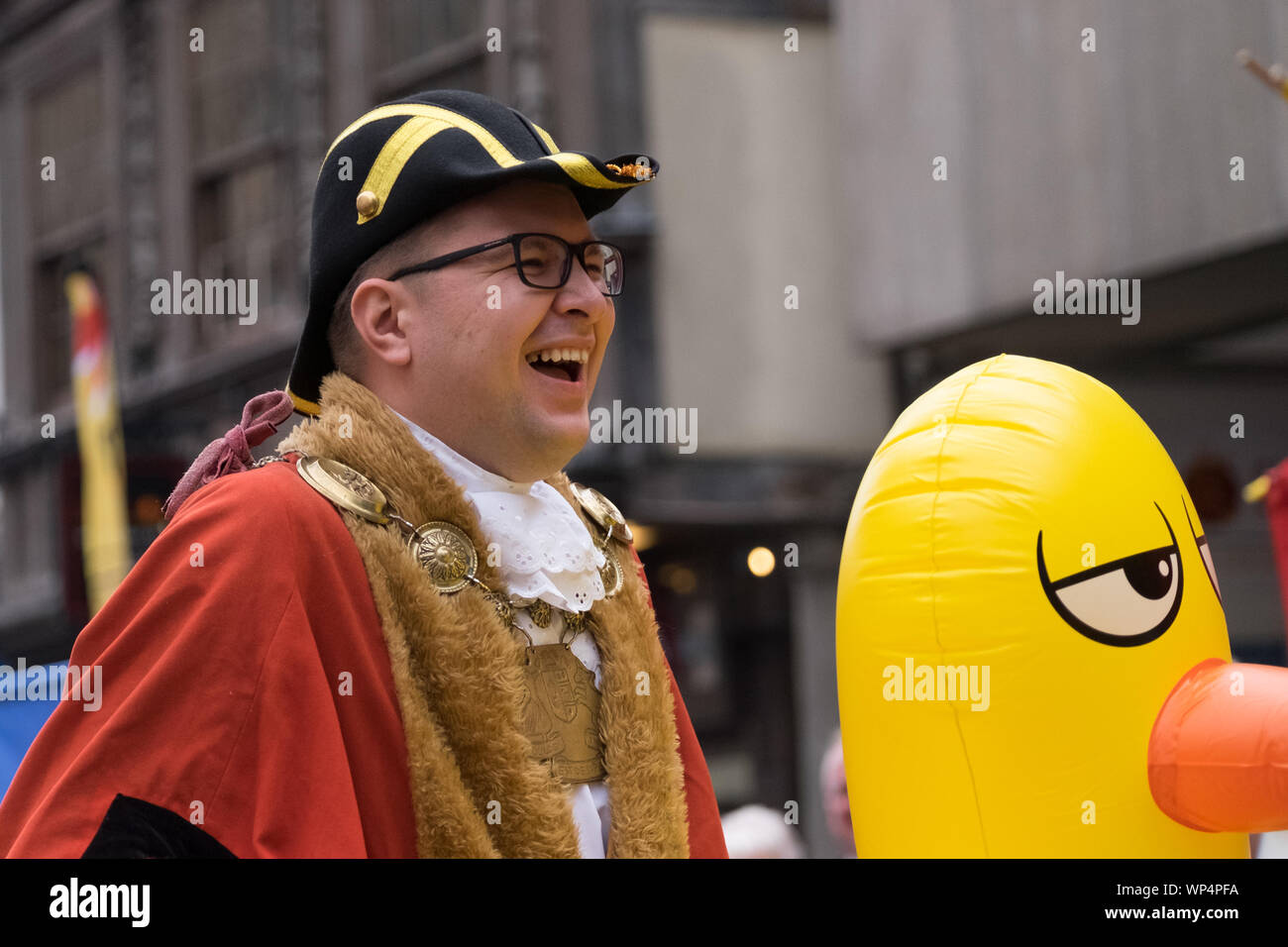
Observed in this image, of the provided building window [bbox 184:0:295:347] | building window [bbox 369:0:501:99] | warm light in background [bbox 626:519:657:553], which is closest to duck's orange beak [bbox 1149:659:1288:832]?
warm light in background [bbox 626:519:657:553]

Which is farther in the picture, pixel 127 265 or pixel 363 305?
pixel 127 265

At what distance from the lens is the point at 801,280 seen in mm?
8961

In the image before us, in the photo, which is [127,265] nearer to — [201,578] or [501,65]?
[501,65]

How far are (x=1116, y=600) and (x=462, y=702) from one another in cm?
88

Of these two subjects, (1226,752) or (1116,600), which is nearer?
(1226,752)

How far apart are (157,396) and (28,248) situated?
103 inches

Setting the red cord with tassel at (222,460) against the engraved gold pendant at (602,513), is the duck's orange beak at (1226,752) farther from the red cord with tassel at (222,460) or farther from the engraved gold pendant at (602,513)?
the red cord with tassel at (222,460)

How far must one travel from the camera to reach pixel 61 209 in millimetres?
12812

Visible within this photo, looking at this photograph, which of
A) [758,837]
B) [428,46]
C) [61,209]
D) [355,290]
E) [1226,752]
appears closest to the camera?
[1226,752]

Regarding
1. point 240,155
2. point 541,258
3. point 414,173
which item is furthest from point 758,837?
point 240,155

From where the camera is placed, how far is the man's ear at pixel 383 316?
213cm

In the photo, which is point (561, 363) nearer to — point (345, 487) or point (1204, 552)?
point (345, 487)

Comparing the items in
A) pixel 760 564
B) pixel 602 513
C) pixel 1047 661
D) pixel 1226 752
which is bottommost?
pixel 1226 752

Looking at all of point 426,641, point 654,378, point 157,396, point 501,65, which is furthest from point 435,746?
point 157,396
